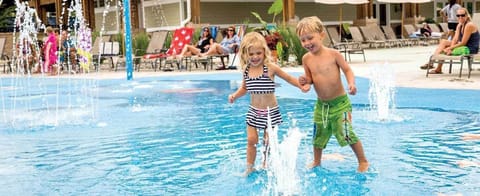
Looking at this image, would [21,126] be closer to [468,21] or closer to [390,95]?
[390,95]

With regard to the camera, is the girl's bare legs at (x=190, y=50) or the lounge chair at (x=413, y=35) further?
the lounge chair at (x=413, y=35)

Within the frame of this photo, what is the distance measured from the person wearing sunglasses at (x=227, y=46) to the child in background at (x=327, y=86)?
38.4ft

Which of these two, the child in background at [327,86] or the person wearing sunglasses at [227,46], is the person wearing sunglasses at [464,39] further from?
the child in background at [327,86]

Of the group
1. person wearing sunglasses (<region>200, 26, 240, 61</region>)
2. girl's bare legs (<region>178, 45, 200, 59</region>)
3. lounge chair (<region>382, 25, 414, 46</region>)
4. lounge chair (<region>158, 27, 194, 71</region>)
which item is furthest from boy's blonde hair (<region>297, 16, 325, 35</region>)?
lounge chair (<region>382, 25, 414, 46</region>)

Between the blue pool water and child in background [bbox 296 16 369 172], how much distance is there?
29cm

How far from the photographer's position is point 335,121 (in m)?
4.15

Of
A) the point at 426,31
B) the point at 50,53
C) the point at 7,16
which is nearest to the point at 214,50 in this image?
the point at 50,53

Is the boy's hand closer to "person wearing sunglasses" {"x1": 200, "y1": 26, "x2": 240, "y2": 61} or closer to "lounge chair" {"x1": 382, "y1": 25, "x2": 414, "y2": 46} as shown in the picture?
"person wearing sunglasses" {"x1": 200, "y1": 26, "x2": 240, "y2": 61}

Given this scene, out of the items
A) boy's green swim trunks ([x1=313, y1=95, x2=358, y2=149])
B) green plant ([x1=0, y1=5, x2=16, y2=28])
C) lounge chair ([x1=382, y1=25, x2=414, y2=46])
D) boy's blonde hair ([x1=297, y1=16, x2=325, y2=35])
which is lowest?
boy's green swim trunks ([x1=313, y1=95, x2=358, y2=149])

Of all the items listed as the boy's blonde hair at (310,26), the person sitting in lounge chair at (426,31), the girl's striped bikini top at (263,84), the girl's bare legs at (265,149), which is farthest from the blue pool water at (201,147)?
the person sitting in lounge chair at (426,31)

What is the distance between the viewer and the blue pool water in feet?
13.4

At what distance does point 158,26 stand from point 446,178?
2398cm

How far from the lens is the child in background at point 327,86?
4.11 metres

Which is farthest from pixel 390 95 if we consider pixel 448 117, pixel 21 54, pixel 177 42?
pixel 21 54
